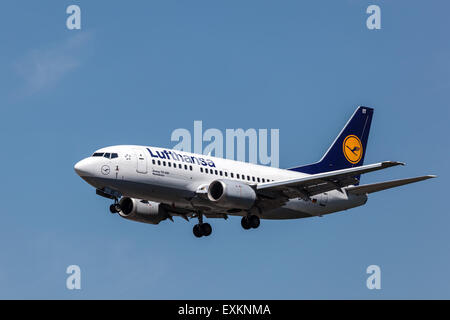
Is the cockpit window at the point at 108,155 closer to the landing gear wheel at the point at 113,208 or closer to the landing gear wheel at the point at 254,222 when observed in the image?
the landing gear wheel at the point at 113,208

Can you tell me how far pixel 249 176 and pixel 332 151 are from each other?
970cm

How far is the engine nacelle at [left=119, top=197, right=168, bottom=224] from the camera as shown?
61.6 metres

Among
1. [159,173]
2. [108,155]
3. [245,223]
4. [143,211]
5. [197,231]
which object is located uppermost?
[108,155]

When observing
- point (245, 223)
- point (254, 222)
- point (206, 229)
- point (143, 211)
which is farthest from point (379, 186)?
point (143, 211)

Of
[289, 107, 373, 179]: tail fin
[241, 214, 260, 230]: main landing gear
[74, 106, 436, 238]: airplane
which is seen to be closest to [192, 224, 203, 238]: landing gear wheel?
[74, 106, 436, 238]: airplane

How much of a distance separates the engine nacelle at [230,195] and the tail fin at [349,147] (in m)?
8.85

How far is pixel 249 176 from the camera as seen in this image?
60.5m

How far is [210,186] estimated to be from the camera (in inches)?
2237

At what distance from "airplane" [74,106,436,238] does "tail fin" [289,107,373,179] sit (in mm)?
235

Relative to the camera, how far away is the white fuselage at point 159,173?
54.8 metres

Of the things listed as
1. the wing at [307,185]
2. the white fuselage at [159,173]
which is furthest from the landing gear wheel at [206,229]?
the wing at [307,185]

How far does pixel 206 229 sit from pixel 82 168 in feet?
33.6

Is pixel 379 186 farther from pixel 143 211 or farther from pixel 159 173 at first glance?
pixel 143 211
